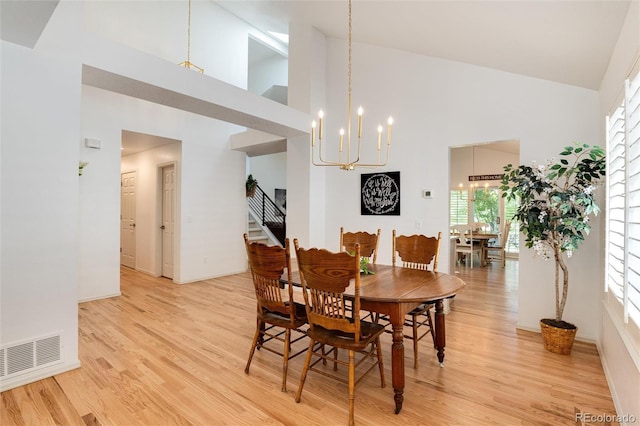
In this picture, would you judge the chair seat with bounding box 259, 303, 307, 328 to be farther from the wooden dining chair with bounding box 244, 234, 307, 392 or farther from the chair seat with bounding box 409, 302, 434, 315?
the chair seat with bounding box 409, 302, 434, 315

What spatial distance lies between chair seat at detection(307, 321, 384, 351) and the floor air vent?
2.02 meters

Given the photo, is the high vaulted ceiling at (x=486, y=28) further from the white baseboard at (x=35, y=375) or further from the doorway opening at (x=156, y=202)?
the doorway opening at (x=156, y=202)

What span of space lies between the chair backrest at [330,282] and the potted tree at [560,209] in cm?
201

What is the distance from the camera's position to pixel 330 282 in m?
1.93

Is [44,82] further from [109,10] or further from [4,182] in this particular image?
[109,10]

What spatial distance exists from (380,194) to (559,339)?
2.56m

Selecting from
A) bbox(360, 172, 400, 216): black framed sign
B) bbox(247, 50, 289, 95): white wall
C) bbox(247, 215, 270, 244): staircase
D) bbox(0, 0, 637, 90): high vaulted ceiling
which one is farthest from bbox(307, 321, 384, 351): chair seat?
bbox(247, 50, 289, 95): white wall

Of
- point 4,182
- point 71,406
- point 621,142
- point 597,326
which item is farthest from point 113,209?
point 597,326

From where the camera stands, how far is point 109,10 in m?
4.67

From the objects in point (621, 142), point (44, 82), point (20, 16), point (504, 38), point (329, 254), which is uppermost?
point (504, 38)

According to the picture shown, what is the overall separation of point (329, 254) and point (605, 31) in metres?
2.31

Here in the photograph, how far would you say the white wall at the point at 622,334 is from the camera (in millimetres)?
1629

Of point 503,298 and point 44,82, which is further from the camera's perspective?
point 503,298

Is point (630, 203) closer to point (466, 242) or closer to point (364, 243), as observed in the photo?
point (364, 243)
